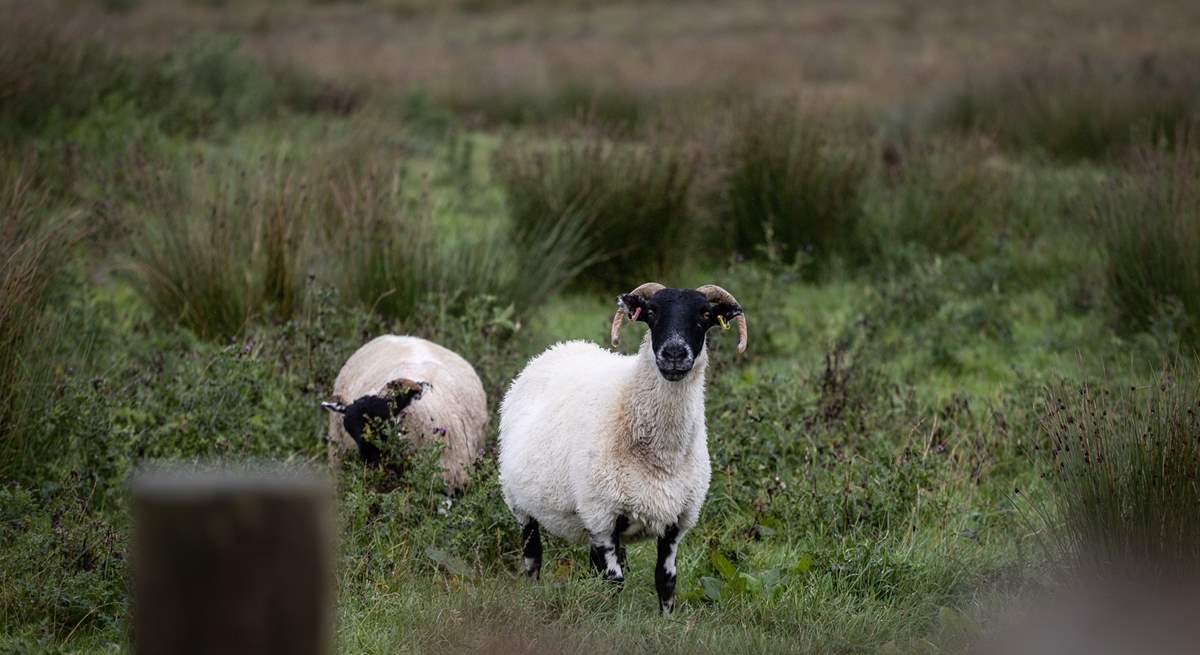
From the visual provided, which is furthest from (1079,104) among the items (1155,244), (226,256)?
(226,256)

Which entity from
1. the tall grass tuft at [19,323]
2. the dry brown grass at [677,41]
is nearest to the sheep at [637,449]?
the tall grass tuft at [19,323]

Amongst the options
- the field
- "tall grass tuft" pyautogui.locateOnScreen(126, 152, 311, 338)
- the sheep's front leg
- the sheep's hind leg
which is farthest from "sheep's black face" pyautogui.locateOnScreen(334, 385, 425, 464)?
"tall grass tuft" pyautogui.locateOnScreen(126, 152, 311, 338)

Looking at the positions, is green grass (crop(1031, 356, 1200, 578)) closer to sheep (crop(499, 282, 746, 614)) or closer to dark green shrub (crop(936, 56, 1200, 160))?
sheep (crop(499, 282, 746, 614))

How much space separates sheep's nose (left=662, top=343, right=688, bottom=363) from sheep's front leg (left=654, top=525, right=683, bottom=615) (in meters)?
0.65

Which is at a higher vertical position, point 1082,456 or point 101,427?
point 1082,456

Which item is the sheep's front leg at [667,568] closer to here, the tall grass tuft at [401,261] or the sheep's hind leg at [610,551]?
the sheep's hind leg at [610,551]

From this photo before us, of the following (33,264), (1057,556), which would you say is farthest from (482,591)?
(33,264)

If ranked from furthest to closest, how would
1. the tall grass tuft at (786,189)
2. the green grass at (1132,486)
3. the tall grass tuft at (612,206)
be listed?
the tall grass tuft at (786,189) < the tall grass tuft at (612,206) < the green grass at (1132,486)

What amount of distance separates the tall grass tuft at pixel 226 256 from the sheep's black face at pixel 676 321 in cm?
324

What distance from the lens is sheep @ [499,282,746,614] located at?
175 inches

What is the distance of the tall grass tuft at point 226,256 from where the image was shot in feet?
24.1

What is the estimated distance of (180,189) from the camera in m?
8.63

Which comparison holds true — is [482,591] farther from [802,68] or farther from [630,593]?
[802,68]

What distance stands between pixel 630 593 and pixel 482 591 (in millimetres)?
671
